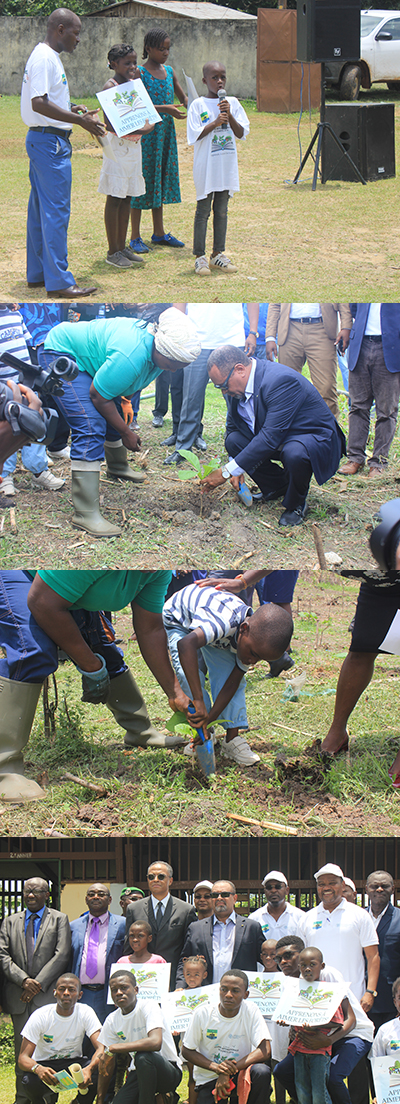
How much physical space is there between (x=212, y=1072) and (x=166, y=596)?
5.78 ft

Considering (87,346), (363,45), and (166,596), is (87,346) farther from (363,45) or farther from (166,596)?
(363,45)

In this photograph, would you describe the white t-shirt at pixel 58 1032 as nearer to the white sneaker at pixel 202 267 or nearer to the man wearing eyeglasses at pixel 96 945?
the man wearing eyeglasses at pixel 96 945

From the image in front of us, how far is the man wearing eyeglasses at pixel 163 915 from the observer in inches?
136

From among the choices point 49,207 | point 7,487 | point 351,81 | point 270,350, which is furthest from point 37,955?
point 351,81

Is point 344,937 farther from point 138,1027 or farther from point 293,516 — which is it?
point 293,516

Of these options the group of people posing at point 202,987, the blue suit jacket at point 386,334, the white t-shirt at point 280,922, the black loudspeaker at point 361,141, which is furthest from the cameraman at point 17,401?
the black loudspeaker at point 361,141

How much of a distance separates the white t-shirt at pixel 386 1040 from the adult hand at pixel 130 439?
8.64ft

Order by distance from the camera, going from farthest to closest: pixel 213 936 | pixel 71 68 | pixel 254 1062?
pixel 71 68
pixel 213 936
pixel 254 1062

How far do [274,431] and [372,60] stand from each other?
1394cm

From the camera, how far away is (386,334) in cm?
458

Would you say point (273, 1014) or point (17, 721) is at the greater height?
point (17, 721)

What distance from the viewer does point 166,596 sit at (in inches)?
159

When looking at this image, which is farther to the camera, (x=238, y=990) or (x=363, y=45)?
(x=363, y=45)

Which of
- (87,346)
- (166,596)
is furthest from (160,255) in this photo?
(166,596)
